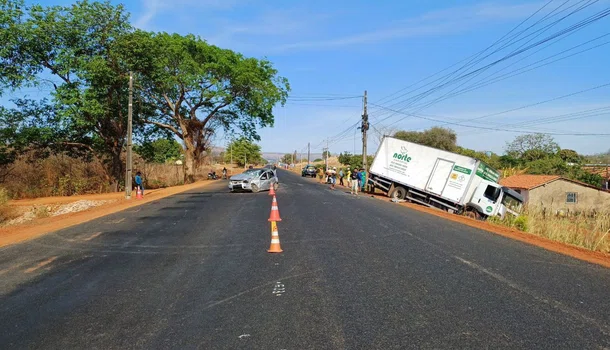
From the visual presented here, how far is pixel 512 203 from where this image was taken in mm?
23891

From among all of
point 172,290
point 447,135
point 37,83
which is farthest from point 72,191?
point 447,135

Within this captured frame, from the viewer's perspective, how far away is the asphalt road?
4422 millimetres

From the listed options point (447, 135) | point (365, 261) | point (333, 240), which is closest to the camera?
point (365, 261)

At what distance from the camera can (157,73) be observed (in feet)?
112

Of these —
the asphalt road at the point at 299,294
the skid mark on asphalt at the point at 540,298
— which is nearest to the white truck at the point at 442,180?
the asphalt road at the point at 299,294

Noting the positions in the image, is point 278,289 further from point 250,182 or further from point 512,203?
point 250,182

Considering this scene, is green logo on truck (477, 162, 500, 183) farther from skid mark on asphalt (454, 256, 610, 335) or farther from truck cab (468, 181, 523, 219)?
skid mark on asphalt (454, 256, 610, 335)

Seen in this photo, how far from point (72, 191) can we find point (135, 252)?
82.6 ft

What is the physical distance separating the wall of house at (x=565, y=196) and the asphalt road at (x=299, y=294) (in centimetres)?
3103

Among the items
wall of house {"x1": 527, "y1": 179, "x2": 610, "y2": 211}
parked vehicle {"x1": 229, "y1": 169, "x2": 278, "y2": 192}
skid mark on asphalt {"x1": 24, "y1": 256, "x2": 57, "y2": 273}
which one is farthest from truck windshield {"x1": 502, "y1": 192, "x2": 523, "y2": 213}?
skid mark on asphalt {"x1": 24, "y1": 256, "x2": 57, "y2": 273}

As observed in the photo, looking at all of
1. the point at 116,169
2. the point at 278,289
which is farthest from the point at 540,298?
the point at 116,169

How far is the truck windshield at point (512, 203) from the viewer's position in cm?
2353

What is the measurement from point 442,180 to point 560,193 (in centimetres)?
1971

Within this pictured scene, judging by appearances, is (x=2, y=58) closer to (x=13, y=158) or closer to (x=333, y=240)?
(x=13, y=158)
